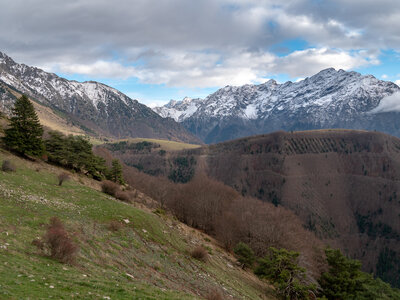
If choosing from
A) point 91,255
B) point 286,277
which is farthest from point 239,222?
point 91,255

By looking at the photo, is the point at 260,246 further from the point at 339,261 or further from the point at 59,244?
the point at 59,244

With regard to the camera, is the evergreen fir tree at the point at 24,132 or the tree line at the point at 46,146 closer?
the evergreen fir tree at the point at 24,132

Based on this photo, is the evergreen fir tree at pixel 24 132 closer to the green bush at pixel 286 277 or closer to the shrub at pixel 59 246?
the shrub at pixel 59 246

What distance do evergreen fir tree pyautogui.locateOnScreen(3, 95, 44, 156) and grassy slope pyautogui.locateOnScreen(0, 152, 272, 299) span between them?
7.09 meters

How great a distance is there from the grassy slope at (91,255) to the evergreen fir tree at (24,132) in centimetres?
709

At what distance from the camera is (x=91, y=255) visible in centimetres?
1867

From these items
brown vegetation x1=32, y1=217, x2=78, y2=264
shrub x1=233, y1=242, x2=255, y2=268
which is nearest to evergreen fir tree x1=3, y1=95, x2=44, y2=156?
brown vegetation x1=32, y1=217, x2=78, y2=264

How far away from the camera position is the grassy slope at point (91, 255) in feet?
41.9

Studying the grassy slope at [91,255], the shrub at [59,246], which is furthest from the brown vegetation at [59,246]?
the grassy slope at [91,255]

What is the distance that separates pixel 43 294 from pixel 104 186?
32115mm

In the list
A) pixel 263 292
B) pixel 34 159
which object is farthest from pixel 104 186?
pixel 263 292

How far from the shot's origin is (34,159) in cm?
4459

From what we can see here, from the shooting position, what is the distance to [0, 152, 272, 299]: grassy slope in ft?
41.9

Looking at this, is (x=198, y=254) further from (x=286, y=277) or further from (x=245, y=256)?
(x=245, y=256)
